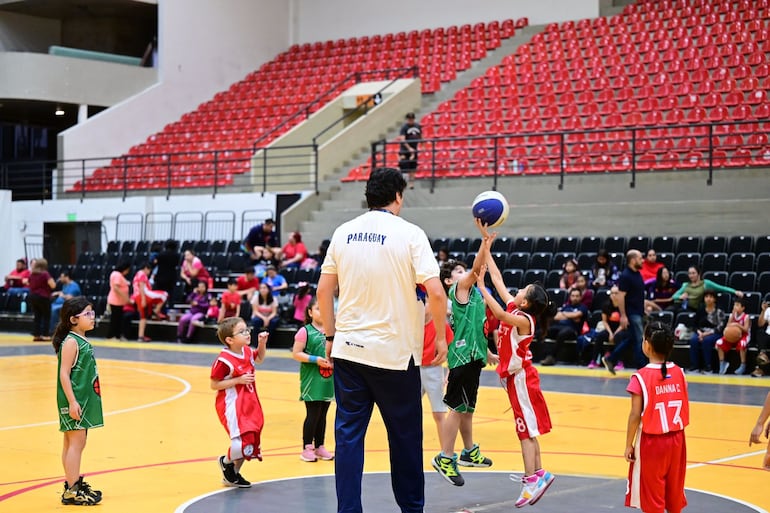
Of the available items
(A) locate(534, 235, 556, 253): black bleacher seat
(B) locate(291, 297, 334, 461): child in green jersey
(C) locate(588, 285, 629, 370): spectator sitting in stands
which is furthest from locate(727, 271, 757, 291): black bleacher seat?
(B) locate(291, 297, 334, 461): child in green jersey

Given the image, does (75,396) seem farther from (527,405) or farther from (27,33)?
(27,33)

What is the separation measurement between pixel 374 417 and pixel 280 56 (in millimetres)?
25203

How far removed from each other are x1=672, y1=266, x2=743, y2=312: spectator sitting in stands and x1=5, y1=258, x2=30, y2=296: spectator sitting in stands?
15787 mm

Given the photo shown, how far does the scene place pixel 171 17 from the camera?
32.2 metres

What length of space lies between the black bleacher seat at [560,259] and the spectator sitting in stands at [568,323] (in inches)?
60.8

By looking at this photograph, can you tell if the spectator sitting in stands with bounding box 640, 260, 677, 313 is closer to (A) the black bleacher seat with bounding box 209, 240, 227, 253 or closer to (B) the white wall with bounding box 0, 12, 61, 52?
(A) the black bleacher seat with bounding box 209, 240, 227, 253

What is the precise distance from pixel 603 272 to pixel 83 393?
1110cm

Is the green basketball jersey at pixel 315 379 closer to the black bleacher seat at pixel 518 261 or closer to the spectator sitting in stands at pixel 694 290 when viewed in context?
the spectator sitting in stands at pixel 694 290

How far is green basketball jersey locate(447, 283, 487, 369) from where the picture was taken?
25.9ft

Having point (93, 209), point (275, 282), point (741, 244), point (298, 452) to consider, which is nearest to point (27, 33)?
point (93, 209)

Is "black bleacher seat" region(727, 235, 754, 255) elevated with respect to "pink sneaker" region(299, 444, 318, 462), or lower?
elevated

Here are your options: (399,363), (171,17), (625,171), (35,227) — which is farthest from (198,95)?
(399,363)

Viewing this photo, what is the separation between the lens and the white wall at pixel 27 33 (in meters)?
32.2

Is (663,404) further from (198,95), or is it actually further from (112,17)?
(112,17)
